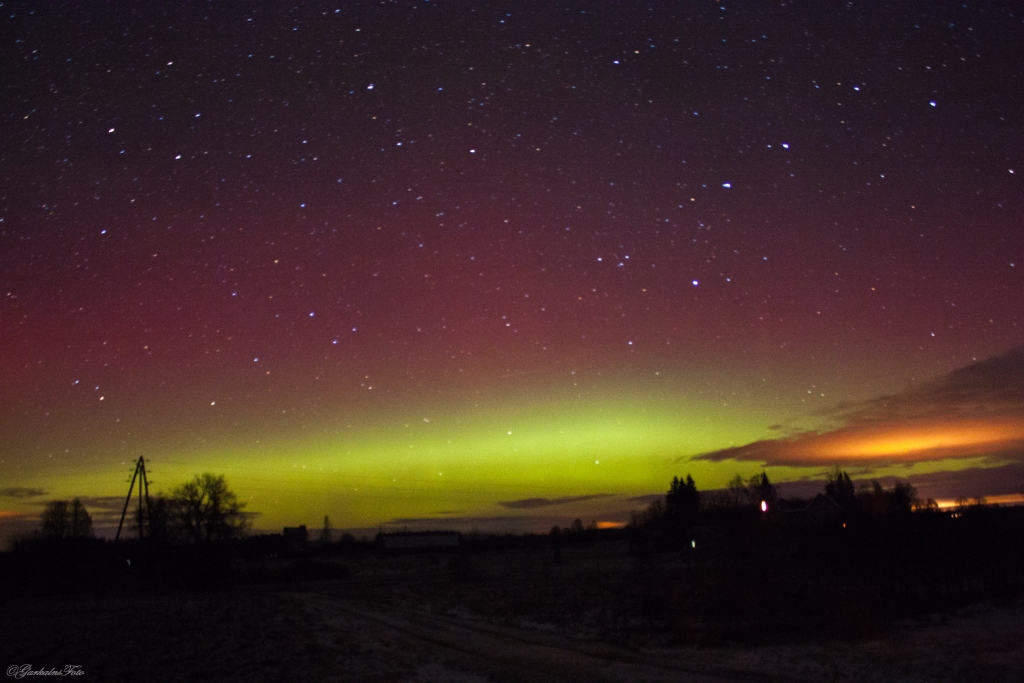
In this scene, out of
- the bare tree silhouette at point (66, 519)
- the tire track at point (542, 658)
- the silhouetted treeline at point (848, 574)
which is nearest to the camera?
the tire track at point (542, 658)

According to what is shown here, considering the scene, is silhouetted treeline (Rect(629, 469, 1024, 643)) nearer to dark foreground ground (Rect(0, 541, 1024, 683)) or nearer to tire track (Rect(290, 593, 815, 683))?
dark foreground ground (Rect(0, 541, 1024, 683))

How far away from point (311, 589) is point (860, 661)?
1566 inches

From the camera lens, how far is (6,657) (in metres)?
18.1

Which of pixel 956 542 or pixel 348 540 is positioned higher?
pixel 956 542

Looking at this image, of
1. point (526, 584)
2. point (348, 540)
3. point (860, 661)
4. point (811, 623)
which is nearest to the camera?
point (860, 661)

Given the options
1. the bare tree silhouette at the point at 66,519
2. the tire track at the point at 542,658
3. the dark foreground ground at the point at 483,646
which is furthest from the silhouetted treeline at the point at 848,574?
the bare tree silhouette at the point at 66,519

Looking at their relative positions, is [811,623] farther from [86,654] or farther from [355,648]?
[86,654]

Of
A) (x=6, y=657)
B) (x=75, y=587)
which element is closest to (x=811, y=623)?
(x=6, y=657)

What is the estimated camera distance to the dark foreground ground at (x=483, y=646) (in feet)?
50.0

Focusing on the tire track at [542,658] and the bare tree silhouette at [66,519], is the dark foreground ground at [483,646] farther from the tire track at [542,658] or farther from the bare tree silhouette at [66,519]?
the bare tree silhouette at [66,519]

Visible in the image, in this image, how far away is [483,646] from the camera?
2019 cm

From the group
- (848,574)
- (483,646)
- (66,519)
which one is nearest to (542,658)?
(483,646)

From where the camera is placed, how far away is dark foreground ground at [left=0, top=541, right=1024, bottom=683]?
15.2 meters

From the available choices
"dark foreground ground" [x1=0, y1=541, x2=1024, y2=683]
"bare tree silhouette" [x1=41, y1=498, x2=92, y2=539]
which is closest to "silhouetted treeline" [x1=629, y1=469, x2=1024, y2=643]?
"dark foreground ground" [x1=0, y1=541, x2=1024, y2=683]
